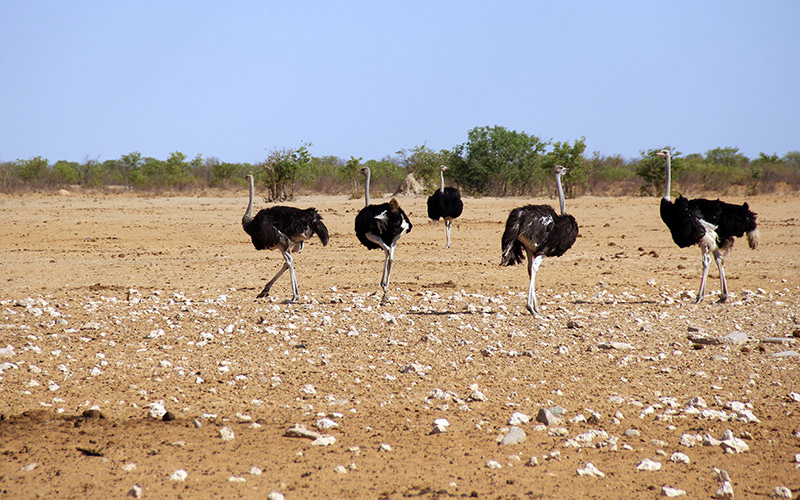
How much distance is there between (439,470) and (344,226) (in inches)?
634

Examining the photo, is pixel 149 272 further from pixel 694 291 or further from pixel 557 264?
pixel 694 291

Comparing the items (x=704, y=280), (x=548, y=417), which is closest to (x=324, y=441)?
(x=548, y=417)

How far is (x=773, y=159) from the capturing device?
45.2m

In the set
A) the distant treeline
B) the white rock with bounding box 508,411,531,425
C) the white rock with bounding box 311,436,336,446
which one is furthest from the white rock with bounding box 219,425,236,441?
the distant treeline

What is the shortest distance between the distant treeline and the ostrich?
17.4 meters

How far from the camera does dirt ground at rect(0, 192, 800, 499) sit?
15.5 ft

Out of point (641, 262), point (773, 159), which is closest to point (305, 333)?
point (641, 262)

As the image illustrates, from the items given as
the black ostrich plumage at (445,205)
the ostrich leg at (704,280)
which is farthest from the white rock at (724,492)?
the black ostrich plumage at (445,205)

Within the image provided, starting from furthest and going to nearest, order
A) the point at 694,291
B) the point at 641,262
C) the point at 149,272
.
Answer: the point at 641,262 < the point at 149,272 < the point at 694,291

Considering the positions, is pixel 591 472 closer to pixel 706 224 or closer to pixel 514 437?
pixel 514 437

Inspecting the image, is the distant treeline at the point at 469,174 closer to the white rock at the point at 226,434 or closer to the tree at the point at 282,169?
the tree at the point at 282,169

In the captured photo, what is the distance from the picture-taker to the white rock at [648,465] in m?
4.86

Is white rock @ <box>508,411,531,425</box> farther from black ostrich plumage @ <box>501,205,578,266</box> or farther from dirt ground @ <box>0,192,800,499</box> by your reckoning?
black ostrich plumage @ <box>501,205,578,266</box>

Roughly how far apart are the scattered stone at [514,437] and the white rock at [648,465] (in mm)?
742
